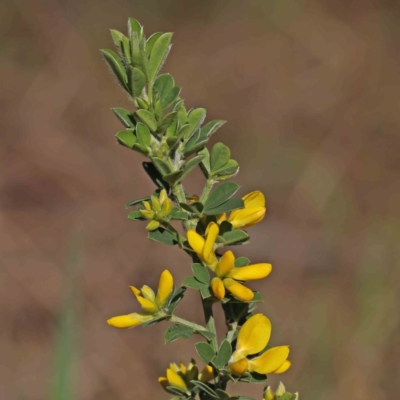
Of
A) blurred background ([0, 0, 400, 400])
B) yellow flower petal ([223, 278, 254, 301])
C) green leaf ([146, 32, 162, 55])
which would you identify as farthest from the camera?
blurred background ([0, 0, 400, 400])

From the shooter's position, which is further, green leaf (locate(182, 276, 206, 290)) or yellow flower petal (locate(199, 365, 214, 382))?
→ yellow flower petal (locate(199, 365, 214, 382))

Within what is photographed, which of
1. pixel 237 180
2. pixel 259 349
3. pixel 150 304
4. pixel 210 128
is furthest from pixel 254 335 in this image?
pixel 237 180

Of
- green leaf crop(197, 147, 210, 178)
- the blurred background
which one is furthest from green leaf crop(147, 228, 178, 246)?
the blurred background

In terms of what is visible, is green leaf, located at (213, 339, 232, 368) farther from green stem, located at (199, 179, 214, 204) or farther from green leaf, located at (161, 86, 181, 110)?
green leaf, located at (161, 86, 181, 110)

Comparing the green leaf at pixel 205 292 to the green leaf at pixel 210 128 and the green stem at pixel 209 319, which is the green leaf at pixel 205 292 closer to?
the green stem at pixel 209 319

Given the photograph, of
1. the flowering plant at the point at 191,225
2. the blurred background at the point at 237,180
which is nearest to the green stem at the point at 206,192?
the flowering plant at the point at 191,225

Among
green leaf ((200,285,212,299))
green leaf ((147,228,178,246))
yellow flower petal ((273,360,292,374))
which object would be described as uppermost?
green leaf ((147,228,178,246))
